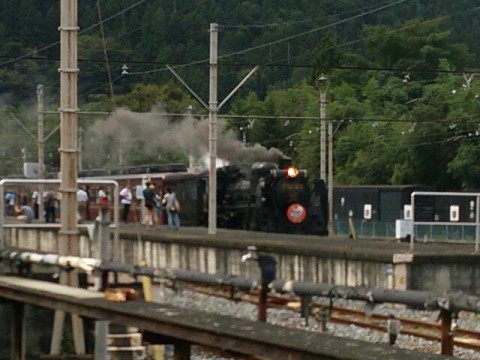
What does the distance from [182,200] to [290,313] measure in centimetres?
2868

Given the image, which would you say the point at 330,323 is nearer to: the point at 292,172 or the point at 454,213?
the point at 292,172

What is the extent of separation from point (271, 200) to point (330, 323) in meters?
22.5

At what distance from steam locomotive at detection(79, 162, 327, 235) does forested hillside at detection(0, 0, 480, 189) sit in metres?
2.45

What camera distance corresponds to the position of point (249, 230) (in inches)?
1737

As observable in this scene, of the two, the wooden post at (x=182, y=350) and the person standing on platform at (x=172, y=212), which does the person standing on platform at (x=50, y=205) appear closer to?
the wooden post at (x=182, y=350)

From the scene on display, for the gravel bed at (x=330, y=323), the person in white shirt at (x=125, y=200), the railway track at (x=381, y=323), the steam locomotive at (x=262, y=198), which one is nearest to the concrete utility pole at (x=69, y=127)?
the gravel bed at (x=330, y=323)

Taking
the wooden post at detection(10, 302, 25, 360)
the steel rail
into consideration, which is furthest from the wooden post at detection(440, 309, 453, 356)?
the wooden post at detection(10, 302, 25, 360)

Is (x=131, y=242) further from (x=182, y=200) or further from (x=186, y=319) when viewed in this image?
(x=186, y=319)

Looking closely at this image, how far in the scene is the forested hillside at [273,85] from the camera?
208ft

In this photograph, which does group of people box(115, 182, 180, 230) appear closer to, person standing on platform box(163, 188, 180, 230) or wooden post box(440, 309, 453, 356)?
person standing on platform box(163, 188, 180, 230)

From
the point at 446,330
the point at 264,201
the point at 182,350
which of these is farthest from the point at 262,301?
the point at 264,201

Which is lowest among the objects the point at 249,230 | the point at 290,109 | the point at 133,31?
the point at 249,230

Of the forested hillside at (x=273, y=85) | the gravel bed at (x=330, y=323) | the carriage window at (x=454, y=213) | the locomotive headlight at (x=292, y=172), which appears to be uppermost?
the forested hillside at (x=273, y=85)

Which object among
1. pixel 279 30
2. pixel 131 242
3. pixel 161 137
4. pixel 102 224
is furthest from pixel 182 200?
pixel 279 30
